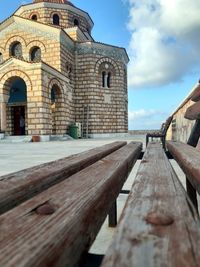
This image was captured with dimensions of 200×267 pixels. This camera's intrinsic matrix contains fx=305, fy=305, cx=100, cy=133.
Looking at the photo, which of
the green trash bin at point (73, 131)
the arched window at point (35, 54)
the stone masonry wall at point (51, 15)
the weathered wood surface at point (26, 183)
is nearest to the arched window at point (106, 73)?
the arched window at point (35, 54)

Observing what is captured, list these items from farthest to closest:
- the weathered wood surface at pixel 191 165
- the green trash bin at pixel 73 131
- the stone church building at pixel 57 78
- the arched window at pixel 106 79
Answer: the arched window at pixel 106 79
the green trash bin at pixel 73 131
the stone church building at pixel 57 78
the weathered wood surface at pixel 191 165

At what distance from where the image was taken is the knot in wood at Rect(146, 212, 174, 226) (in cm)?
70

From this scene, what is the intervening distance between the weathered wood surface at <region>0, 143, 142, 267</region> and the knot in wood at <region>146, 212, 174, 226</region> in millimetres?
154

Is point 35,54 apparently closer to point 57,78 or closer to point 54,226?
point 57,78

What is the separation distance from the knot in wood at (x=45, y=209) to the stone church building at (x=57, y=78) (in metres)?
17.3

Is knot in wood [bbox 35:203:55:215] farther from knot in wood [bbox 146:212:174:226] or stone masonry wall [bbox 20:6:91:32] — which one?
stone masonry wall [bbox 20:6:91:32]

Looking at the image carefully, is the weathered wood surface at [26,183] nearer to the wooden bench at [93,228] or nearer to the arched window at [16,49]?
the wooden bench at [93,228]

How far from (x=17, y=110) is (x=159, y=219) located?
74.4 ft

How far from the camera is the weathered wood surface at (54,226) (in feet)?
1.73

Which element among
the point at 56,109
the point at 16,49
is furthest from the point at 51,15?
the point at 56,109

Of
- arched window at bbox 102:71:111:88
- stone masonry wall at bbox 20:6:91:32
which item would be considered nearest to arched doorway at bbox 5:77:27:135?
arched window at bbox 102:71:111:88

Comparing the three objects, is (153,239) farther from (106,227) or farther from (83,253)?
(106,227)

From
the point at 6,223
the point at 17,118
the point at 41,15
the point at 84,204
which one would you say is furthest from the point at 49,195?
the point at 41,15

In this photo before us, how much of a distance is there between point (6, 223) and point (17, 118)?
74.3 ft
